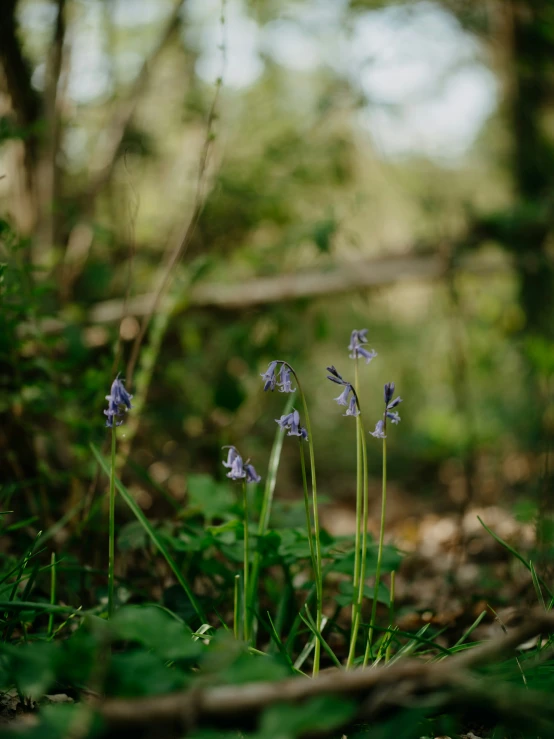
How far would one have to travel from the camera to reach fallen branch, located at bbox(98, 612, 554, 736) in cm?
77

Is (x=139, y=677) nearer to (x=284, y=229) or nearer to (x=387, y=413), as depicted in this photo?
(x=387, y=413)

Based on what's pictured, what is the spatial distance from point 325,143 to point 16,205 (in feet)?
7.98

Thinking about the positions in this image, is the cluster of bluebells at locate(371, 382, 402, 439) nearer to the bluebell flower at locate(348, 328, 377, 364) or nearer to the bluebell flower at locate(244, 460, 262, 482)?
the bluebell flower at locate(348, 328, 377, 364)

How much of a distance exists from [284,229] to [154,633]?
3.74 m

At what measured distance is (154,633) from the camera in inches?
35.0

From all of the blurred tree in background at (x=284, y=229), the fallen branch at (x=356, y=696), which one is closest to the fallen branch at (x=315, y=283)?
the blurred tree in background at (x=284, y=229)

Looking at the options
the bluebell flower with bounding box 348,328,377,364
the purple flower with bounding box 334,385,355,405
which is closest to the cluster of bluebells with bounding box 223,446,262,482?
the purple flower with bounding box 334,385,355,405

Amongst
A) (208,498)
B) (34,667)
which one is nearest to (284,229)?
(208,498)

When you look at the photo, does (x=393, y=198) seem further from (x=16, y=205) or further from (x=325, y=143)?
(x=16, y=205)

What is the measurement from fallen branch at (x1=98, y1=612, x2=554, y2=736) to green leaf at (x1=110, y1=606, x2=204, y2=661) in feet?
Result: 0.29

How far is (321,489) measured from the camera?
4.72 meters

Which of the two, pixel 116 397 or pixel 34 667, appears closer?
pixel 34 667

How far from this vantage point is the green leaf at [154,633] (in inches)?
34.2

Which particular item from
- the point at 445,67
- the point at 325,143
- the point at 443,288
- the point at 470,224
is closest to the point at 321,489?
the point at 443,288
